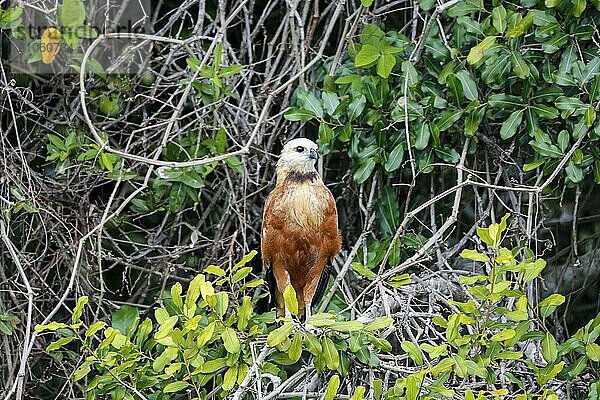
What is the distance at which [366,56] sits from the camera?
3256 mm

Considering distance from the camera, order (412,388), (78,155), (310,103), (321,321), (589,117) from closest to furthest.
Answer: (412,388)
(321,321)
(589,117)
(310,103)
(78,155)

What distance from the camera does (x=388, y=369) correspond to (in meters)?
2.58

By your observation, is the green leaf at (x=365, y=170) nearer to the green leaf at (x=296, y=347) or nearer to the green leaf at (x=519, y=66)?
the green leaf at (x=519, y=66)

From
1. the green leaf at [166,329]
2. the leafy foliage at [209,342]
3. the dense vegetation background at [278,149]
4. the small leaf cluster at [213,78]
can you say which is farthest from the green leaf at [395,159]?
the green leaf at [166,329]

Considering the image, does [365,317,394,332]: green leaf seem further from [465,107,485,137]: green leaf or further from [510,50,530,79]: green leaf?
[510,50,530,79]: green leaf

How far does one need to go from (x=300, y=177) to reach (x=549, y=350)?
1168 mm

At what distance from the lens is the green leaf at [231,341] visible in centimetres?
240

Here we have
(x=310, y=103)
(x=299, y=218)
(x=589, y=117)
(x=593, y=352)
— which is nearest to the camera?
(x=593, y=352)

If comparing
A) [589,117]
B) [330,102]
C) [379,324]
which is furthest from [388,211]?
[379,324]

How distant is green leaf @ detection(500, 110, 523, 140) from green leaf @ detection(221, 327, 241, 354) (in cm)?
132

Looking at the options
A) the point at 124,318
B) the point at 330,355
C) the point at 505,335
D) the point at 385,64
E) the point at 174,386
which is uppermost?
the point at 385,64

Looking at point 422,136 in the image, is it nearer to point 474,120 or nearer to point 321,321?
point 474,120

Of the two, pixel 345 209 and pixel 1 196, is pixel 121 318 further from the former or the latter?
pixel 345 209

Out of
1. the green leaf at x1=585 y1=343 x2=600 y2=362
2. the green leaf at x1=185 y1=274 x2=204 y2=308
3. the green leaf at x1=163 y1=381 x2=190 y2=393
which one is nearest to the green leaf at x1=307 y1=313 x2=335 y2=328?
the green leaf at x1=185 y1=274 x2=204 y2=308
